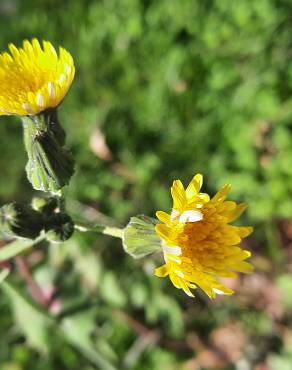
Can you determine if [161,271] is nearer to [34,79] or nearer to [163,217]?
[163,217]

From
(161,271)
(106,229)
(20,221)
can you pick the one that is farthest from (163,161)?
(161,271)

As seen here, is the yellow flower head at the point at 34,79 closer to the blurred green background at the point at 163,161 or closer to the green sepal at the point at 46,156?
the green sepal at the point at 46,156

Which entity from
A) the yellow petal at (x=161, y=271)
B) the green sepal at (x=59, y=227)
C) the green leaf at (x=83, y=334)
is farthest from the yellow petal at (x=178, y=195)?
the green leaf at (x=83, y=334)

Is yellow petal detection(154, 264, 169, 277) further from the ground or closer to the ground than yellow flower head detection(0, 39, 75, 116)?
closer to the ground

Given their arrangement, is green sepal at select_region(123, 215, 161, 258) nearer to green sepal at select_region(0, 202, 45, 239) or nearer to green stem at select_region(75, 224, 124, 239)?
green stem at select_region(75, 224, 124, 239)

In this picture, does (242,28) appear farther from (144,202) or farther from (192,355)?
(192,355)

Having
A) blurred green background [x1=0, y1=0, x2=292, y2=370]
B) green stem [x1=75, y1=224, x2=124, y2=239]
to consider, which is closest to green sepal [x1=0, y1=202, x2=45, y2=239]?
green stem [x1=75, y1=224, x2=124, y2=239]
